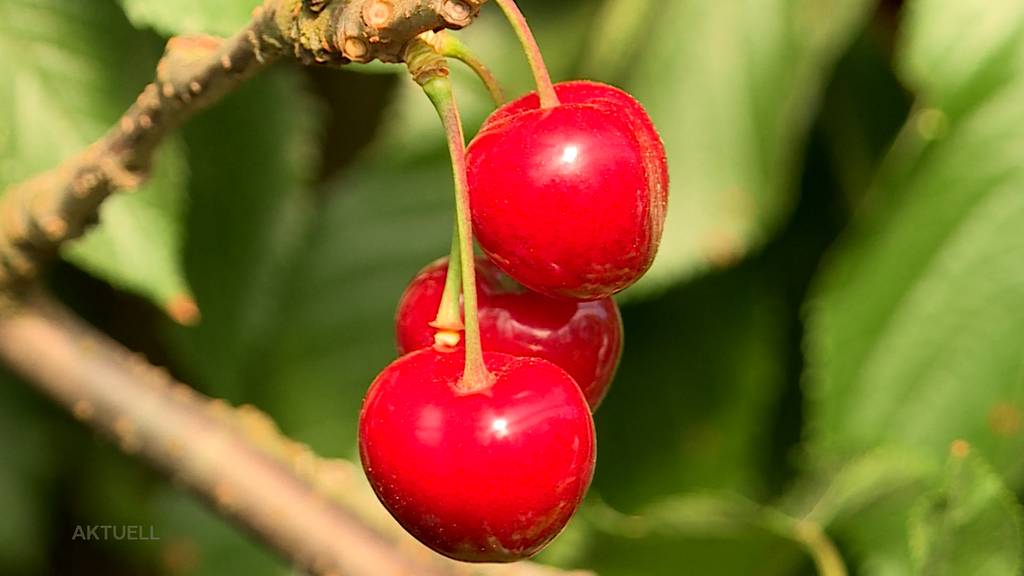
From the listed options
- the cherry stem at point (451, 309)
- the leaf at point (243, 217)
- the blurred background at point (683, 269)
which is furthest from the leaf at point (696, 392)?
the cherry stem at point (451, 309)

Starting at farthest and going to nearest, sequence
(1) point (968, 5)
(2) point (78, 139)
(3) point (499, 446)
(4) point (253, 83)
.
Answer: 1. (4) point (253, 83)
2. (1) point (968, 5)
3. (2) point (78, 139)
4. (3) point (499, 446)

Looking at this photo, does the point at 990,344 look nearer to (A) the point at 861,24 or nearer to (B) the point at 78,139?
(A) the point at 861,24

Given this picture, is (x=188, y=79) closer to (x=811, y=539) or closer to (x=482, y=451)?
(x=482, y=451)

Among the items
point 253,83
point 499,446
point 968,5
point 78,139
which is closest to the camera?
point 499,446

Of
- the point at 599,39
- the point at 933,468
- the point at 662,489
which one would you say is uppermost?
the point at 599,39

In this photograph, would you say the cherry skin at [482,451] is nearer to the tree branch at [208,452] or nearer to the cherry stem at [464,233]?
the cherry stem at [464,233]

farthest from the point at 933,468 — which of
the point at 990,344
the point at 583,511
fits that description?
the point at 583,511

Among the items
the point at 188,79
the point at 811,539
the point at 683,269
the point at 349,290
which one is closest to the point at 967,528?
the point at 811,539

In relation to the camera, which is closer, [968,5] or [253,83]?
[968,5]
